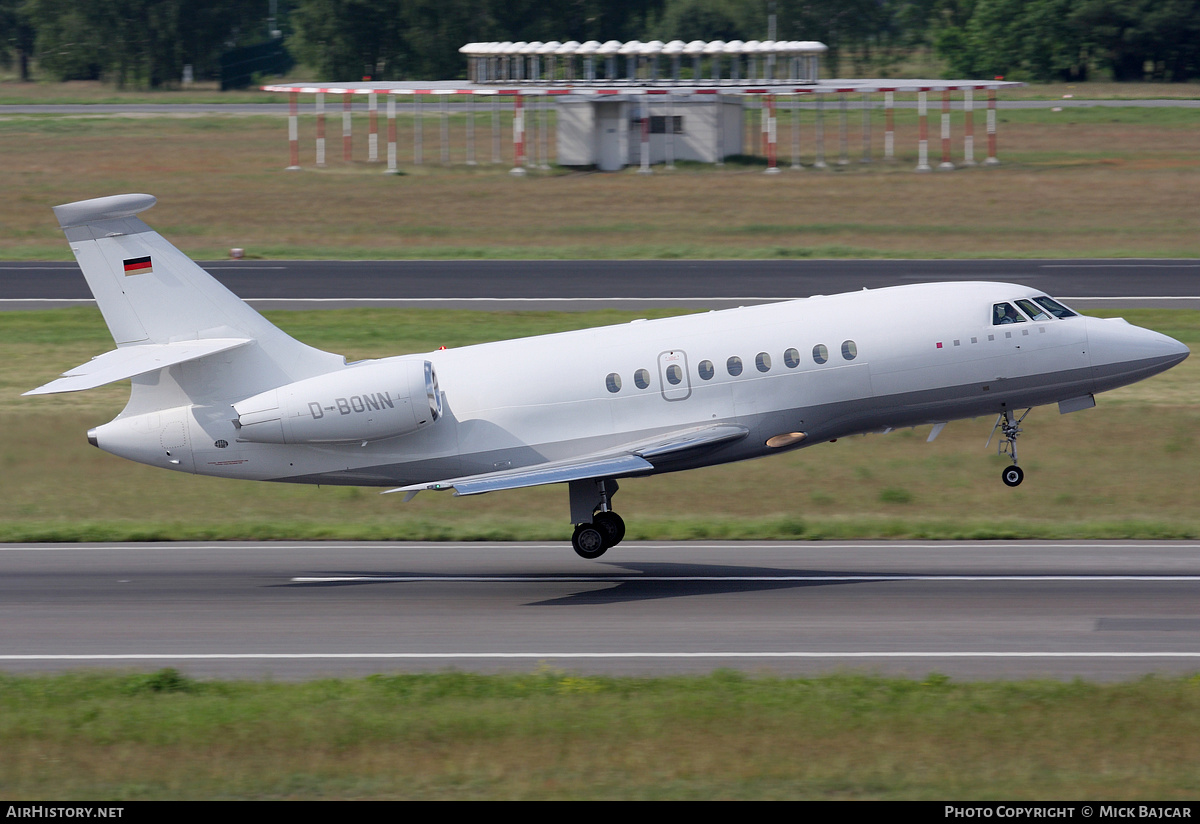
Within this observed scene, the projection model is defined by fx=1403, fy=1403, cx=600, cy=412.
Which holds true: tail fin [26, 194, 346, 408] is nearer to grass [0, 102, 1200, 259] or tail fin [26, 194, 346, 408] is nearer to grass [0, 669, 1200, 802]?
grass [0, 669, 1200, 802]

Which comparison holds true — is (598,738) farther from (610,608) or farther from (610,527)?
(610,527)

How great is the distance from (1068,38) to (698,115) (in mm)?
52996

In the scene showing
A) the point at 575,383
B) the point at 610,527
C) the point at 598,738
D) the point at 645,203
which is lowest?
the point at 610,527

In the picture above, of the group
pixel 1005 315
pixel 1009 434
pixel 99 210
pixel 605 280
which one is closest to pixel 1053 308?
pixel 1005 315

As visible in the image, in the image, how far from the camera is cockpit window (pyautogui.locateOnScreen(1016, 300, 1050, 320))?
72.4 feet

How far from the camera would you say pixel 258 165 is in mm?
79500

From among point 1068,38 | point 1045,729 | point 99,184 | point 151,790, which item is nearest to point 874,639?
point 1045,729

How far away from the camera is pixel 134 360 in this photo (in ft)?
67.9

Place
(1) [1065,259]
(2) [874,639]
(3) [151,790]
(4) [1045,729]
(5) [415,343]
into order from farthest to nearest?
(1) [1065,259]
(5) [415,343]
(2) [874,639]
(4) [1045,729]
(3) [151,790]

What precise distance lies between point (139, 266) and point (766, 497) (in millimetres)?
12218

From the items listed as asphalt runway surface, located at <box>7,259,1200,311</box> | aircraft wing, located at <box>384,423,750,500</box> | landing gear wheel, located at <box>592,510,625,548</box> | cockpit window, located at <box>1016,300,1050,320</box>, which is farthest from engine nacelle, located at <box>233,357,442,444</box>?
asphalt runway surface, located at <box>7,259,1200,311</box>

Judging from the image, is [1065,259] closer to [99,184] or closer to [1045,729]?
[1045,729]

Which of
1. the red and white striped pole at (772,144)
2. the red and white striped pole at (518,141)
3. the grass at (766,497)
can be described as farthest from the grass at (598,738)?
the red and white striped pole at (518,141)

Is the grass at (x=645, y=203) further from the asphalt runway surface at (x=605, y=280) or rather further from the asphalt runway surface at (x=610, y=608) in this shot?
the asphalt runway surface at (x=610, y=608)
